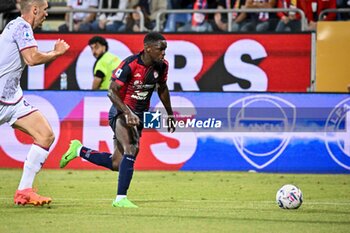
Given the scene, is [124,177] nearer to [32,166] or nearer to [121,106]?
[121,106]

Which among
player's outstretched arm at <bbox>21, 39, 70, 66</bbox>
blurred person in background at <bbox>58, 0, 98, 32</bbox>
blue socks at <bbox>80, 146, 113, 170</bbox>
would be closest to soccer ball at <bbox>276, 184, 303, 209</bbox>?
blue socks at <bbox>80, 146, 113, 170</bbox>

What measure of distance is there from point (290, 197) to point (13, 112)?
367 cm

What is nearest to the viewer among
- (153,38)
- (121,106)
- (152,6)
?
(121,106)

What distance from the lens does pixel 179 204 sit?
1234cm

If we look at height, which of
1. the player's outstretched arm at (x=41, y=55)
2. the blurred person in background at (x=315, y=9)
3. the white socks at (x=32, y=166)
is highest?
the player's outstretched arm at (x=41, y=55)

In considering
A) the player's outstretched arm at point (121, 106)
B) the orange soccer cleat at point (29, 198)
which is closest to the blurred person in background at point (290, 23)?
the player's outstretched arm at point (121, 106)

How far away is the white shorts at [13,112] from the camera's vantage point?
37.6ft

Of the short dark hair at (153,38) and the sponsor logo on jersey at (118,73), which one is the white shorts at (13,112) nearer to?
the sponsor logo on jersey at (118,73)

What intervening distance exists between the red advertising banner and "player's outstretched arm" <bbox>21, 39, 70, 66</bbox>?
9.19m

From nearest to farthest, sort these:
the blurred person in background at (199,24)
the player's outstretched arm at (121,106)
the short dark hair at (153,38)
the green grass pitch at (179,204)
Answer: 1. the green grass pitch at (179,204)
2. the player's outstretched arm at (121,106)
3. the short dark hair at (153,38)
4. the blurred person in background at (199,24)

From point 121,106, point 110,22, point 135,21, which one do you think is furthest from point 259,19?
point 121,106

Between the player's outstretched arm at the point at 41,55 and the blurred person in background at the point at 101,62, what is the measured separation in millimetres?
7943

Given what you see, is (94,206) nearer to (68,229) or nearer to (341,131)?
→ (68,229)

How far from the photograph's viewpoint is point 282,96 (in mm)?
18281
